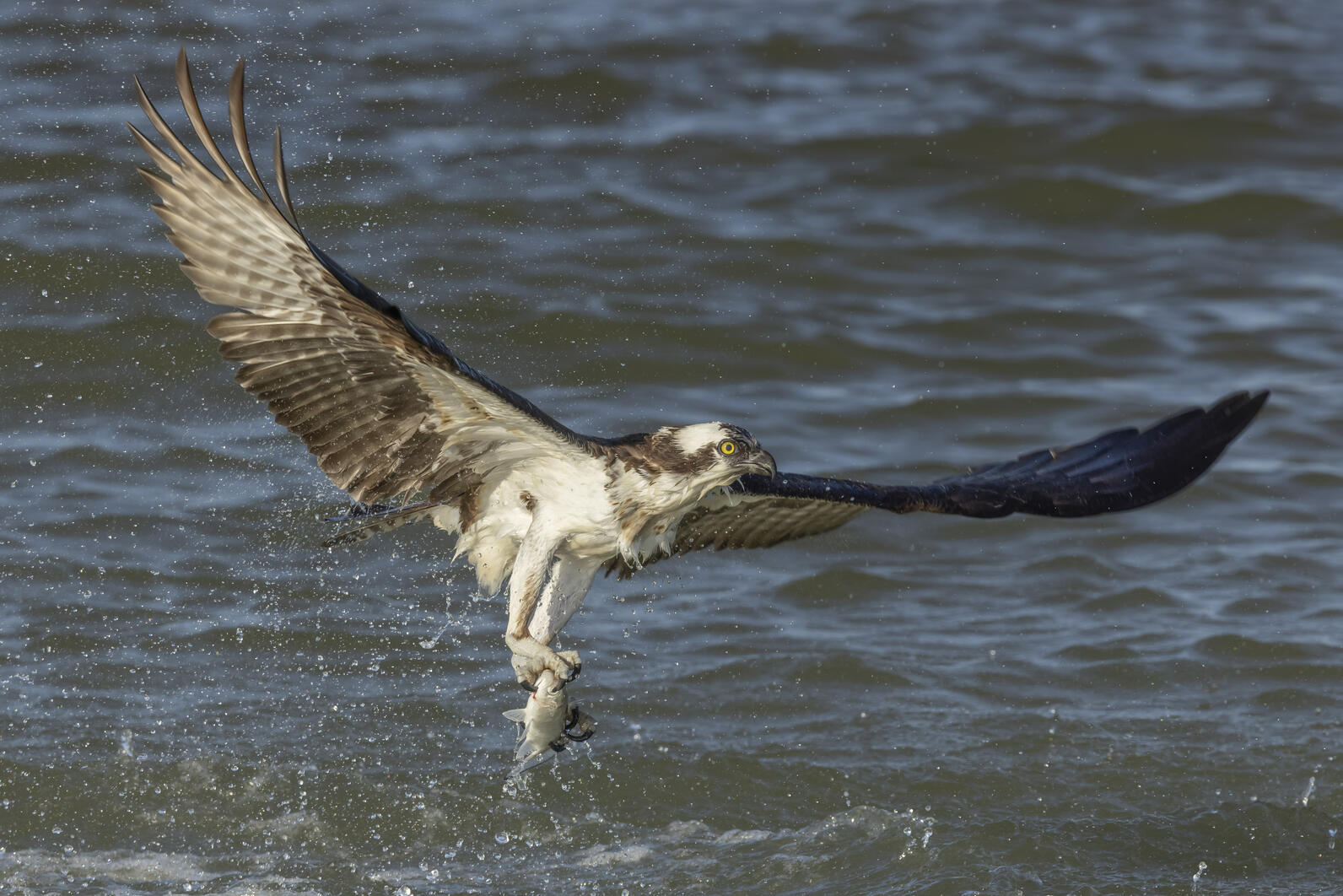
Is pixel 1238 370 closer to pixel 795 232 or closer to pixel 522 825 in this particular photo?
pixel 795 232

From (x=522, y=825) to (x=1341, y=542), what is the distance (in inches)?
221

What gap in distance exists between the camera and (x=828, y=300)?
12336mm

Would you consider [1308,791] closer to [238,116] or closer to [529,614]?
[529,614]

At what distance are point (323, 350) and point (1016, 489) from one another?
9.96 ft

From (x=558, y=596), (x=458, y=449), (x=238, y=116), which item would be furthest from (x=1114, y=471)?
(x=238, y=116)

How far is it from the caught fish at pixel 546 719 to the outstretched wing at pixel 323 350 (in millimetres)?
802

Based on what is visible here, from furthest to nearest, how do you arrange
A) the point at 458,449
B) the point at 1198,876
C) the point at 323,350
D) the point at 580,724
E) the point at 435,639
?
the point at 435,639 → the point at 1198,876 → the point at 580,724 → the point at 458,449 → the point at 323,350

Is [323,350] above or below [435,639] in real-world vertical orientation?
above

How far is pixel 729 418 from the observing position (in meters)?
10.5

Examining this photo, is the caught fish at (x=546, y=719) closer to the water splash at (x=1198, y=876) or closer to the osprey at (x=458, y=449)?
the osprey at (x=458, y=449)

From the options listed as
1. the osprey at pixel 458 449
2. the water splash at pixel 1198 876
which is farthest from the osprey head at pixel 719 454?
the water splash at pixel 1198 876

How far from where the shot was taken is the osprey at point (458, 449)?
16.3 ft

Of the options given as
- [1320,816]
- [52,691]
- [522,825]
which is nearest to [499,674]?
[522,825]

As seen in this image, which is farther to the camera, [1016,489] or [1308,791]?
[1308,791]
